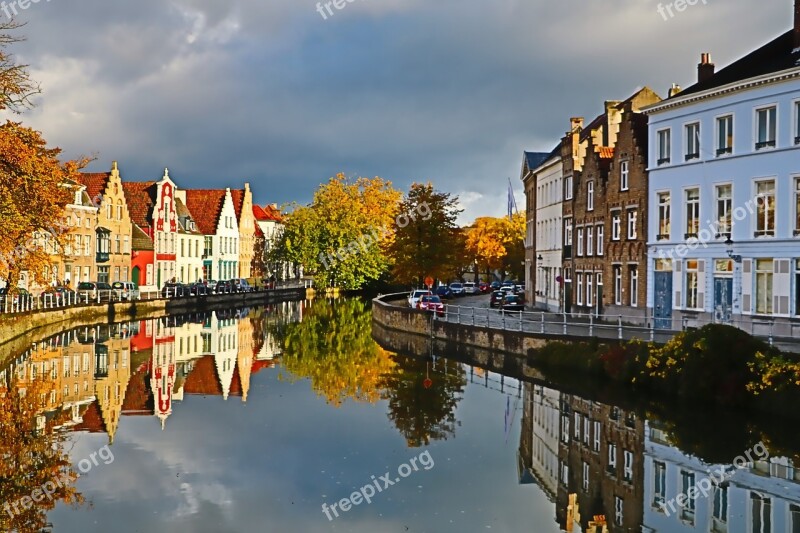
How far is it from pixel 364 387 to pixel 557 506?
15.2m

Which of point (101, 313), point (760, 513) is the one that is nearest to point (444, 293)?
point (101, 313)

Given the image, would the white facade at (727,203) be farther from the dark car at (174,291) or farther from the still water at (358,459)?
the dark car at (174,291)

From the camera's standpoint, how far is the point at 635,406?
87.6ft

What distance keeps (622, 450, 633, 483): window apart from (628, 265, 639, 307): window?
21.1 m

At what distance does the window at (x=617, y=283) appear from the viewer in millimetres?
43441

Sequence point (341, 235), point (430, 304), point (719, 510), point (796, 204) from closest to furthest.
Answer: point (719, 510), point (796, 204), point (430, 304), point (341, 235)

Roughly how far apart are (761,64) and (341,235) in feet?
208

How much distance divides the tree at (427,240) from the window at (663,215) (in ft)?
93.8

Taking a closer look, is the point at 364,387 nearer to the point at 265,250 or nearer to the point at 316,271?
the point at 316,271


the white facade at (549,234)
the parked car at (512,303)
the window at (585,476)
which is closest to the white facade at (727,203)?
the window at (585,476)

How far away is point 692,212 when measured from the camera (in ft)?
124

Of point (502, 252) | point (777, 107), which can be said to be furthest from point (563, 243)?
point (502, 252)

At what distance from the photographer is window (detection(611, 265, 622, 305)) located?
43441 millimetres

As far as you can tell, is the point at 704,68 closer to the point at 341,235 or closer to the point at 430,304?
the point at 430,304
